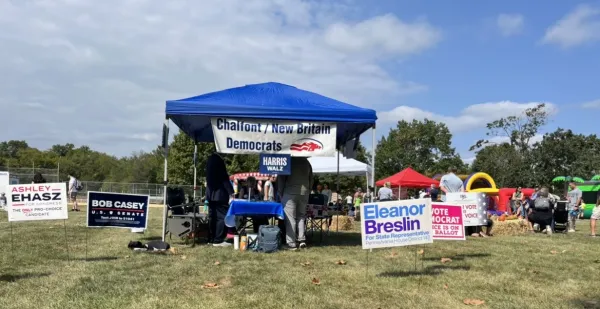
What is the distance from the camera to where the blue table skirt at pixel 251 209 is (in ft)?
27.9

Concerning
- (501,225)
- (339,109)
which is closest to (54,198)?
(339,109)

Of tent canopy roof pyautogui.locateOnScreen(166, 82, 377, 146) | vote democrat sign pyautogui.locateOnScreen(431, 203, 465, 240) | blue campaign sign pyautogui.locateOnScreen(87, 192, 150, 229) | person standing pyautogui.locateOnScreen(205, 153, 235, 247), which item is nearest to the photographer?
blue campaign sign pyautogui.locateOnScreen(87, 192, 150, 229)

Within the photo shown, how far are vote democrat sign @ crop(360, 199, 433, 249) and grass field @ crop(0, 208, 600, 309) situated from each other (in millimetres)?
428

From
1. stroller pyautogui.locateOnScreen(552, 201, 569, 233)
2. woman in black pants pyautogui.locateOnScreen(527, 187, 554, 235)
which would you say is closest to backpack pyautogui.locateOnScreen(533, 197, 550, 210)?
woman in black pants pyautogui.locateOnScreen(527, 187, 554, 235)

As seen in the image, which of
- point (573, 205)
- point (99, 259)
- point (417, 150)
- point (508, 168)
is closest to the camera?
point (99, 259)

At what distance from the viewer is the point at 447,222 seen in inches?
302

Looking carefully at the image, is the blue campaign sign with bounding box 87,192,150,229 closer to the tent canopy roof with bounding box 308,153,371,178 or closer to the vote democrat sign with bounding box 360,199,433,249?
the vote democrat sign with bounding box 360,199,433,249

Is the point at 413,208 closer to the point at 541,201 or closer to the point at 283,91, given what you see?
the point at 283,91

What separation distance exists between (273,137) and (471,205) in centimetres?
503

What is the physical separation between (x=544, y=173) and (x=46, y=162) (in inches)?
3206

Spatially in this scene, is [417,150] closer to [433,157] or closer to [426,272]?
[433,157]

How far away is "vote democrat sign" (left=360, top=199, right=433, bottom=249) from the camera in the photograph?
6.27 metres

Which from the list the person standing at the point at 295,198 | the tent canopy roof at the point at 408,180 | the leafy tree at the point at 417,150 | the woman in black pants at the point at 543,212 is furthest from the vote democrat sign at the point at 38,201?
the leafy tree at the point at 417,150

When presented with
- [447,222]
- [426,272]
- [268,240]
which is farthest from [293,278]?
[447,222]
